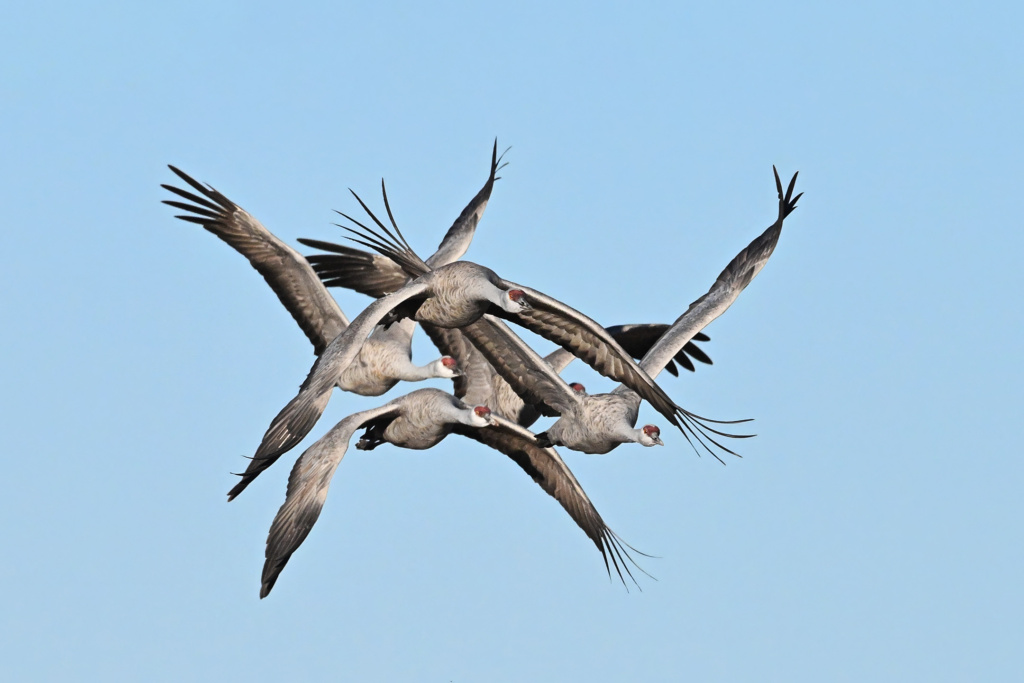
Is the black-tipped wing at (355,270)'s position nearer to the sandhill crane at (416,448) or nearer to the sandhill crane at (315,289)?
the sandhill crane at (315,289)

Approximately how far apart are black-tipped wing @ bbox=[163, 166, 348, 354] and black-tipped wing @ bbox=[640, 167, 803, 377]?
161 inches

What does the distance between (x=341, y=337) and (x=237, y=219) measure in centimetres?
532

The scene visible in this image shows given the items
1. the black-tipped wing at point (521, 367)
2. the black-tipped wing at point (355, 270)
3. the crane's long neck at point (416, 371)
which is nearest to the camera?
the black-tipped wing at point (521, 367)

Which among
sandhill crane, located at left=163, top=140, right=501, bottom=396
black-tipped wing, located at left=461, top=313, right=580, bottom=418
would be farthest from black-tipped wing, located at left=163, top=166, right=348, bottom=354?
black-tipped wing, located at left=461, top=313, right=580, bottom=418

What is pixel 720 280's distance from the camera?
2100cm

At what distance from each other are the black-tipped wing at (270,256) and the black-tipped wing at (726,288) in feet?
13.4

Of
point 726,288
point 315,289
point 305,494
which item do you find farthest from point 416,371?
point 726,288

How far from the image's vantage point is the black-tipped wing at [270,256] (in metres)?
20.2

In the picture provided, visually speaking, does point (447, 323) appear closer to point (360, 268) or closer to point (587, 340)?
point (587, 340)

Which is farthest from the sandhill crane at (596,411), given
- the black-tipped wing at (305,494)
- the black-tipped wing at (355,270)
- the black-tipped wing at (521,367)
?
the black-tipped wing at (355,270)

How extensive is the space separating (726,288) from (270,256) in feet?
19.2

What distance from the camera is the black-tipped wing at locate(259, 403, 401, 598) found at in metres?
16.8

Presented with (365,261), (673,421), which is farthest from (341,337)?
(365,261)

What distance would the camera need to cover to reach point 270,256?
804 inches
